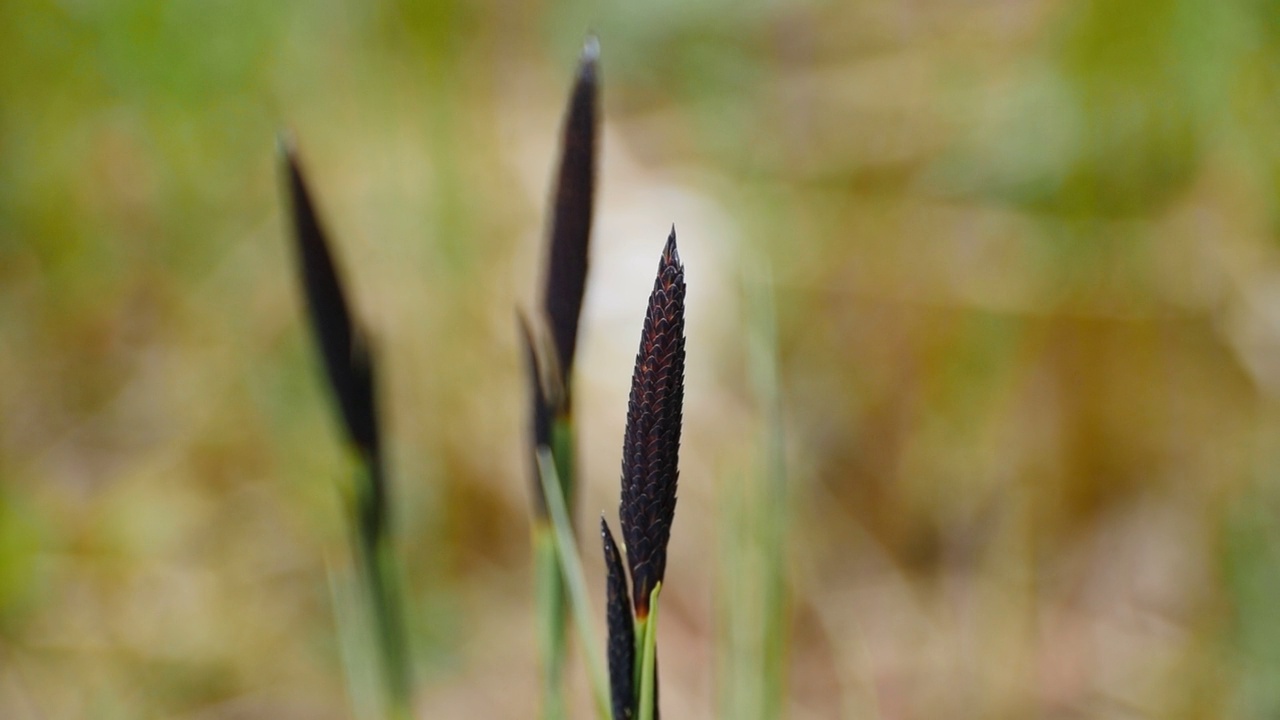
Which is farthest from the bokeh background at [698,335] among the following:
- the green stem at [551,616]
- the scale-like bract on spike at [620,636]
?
the scale-like bract on spike at [620,636]

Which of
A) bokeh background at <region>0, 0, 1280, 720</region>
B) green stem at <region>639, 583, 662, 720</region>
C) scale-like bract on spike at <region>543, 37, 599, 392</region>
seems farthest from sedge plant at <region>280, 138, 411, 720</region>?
bokeh background at <region>0, 0, 1280, 720</region>

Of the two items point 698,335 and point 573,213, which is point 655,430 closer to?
point 573,213

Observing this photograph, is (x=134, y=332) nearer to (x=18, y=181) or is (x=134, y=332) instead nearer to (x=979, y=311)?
(x=18, y=181)

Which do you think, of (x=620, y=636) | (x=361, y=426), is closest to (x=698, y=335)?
(x=361, y=426)

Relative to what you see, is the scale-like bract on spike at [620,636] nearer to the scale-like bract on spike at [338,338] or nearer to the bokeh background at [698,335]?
the scale-like bract on spike at [338,338]

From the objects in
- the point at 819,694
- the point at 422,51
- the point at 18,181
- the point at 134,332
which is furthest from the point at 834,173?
the point at 18,181
